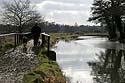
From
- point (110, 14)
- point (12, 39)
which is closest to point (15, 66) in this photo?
point (12, 39)

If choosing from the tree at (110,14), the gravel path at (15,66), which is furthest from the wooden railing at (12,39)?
the tree at (110,14)

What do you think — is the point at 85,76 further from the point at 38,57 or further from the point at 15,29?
the point at 15,29

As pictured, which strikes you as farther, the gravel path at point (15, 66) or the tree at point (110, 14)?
the tree at point (110, 14)

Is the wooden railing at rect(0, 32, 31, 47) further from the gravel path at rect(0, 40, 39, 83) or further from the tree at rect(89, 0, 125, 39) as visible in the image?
the tree at rect(89, 0, 125, 39)

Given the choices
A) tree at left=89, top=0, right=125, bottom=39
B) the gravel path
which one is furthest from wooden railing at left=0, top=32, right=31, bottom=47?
tree at left=89, top=0, right=125, bottom=39

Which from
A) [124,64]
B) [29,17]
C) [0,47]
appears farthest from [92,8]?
[0,47]

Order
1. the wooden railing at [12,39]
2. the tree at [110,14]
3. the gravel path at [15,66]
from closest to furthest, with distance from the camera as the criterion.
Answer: the gravel path at [15,66] < the wooden railing at [12,39] < the tree at [110,14]

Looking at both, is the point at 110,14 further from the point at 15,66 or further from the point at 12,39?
the point at 15,66

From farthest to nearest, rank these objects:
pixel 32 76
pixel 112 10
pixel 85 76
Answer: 1. pixel 112 10
2. pixel 85 76
3. pixel 32 76

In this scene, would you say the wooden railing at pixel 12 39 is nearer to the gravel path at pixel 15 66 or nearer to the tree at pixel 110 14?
the gravel path at pixel 15 66

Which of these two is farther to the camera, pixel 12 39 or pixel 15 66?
pixel 12 39

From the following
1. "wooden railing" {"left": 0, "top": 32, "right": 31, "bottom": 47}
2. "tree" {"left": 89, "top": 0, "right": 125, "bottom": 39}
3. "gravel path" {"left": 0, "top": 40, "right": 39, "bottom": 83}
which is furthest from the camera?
"tree" {"left": 89, "top": 0, "right": 125, "bottom": 39}

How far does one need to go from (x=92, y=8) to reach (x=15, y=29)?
1481 cm

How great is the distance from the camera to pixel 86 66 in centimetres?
2481
